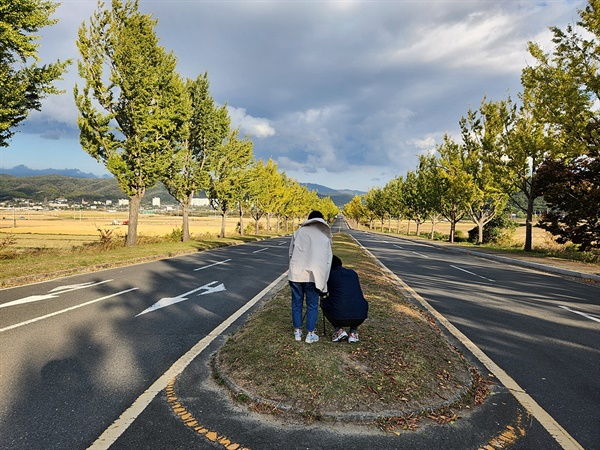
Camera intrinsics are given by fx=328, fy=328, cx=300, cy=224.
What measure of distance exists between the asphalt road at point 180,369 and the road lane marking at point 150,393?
2cm

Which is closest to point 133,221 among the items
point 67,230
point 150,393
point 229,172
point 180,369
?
point 229,172

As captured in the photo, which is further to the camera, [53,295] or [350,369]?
[53,295]

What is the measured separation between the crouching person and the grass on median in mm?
233

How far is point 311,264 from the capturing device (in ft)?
15.2

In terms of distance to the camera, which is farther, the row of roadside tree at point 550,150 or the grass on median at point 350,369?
the row of roadside tree at point 550,150

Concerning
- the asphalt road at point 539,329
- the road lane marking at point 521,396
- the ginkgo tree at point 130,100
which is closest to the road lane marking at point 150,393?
the road lane marking at point 521,396

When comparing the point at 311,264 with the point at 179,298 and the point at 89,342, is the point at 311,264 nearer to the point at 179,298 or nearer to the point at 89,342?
the point at 89,342

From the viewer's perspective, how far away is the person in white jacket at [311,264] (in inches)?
182

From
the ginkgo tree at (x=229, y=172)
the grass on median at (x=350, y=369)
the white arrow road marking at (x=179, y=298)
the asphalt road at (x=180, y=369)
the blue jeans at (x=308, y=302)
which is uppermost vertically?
the ginkgo tree at (x=229, y=172)

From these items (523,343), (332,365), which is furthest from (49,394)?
(523,343)

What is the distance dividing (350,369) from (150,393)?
225 cm

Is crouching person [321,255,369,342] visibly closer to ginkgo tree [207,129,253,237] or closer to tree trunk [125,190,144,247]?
tree trunk [125,190,144,247]

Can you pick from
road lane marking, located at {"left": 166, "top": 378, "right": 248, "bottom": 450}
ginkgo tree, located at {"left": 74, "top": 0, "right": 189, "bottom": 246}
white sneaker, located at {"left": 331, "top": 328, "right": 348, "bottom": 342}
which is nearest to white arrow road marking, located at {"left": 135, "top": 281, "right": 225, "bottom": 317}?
road lane marking, located at {"left": 166, "top": 378, "right": 248, "bottom": 450}

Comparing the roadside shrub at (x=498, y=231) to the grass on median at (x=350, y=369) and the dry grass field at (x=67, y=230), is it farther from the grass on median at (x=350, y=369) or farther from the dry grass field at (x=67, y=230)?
the grass on median at (x=350, y=369)
